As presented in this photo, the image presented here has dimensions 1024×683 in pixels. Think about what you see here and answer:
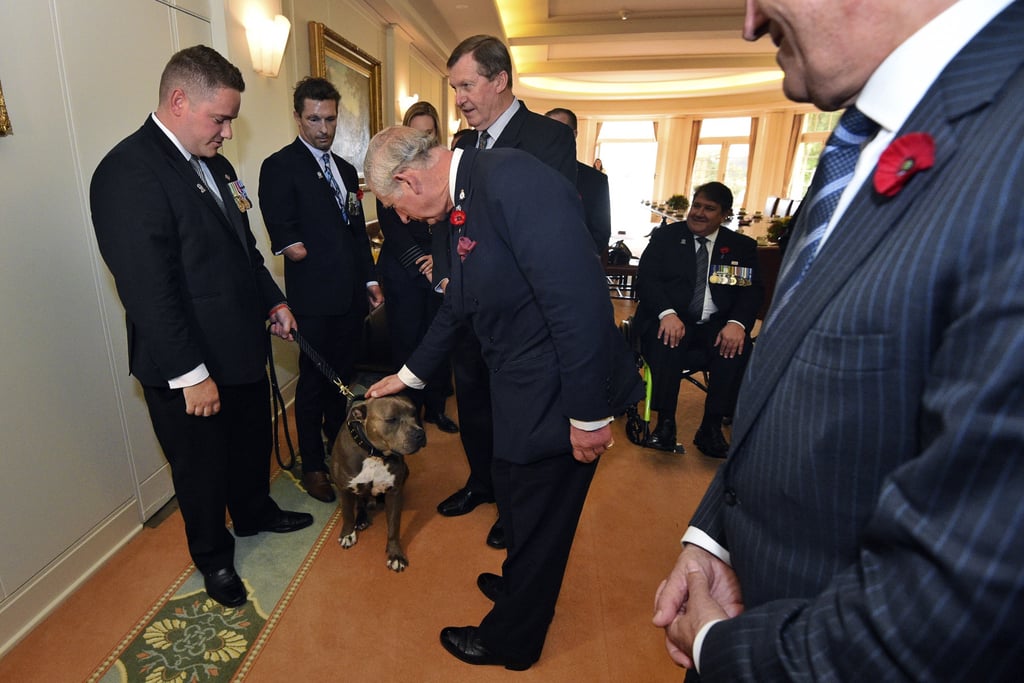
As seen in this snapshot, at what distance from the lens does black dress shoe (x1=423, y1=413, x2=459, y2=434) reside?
3.58 meters

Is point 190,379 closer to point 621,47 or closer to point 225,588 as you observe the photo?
point 225,588

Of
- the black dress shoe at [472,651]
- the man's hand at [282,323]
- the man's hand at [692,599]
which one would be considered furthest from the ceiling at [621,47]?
the man's hand at [692,599]

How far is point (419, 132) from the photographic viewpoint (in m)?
1.51

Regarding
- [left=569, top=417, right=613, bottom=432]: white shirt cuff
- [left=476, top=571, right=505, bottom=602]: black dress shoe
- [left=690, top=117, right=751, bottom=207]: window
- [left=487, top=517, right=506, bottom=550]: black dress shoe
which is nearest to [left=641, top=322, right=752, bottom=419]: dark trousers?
[left=487, top=517, right=506, bottom=550]: black dress shoe

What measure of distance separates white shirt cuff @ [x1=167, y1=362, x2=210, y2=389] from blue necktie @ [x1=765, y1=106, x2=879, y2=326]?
1.75m

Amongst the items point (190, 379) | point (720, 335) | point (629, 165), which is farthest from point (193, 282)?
point (629, 165)

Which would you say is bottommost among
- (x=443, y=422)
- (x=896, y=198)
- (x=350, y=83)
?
(x=443, y=422)

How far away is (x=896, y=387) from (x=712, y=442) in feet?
10.1

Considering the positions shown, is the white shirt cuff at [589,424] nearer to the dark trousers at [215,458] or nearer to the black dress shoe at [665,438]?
the dark trousers at [215,458]

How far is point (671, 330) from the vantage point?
3.21m

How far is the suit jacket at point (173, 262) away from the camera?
163 centimetres

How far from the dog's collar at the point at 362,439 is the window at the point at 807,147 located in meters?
13.4

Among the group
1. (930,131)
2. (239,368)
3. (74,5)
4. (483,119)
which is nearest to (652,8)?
(483,119)

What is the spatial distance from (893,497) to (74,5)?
2.87 m
